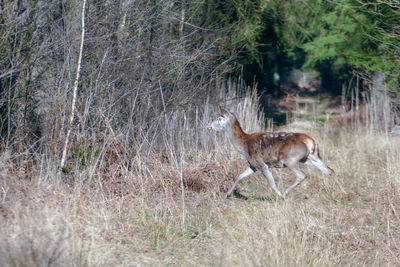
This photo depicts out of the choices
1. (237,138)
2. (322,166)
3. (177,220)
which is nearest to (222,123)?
(237,138)

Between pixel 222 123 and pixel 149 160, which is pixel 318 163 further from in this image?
pixel 149 160

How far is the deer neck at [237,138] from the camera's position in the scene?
954 centimetres

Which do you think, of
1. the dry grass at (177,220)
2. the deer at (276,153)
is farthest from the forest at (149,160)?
the deer at (276,153)

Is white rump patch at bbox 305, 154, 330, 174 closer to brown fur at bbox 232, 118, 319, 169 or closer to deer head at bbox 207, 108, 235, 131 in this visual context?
brown fur at bbox 232, 118, 319, 169

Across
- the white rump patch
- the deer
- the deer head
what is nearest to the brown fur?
the deer

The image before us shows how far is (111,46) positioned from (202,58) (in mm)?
2039

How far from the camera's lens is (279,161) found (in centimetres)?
923

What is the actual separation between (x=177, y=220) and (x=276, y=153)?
2818 millimetres

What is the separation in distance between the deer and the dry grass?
0.36m

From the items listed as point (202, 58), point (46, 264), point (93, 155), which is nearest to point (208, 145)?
→ point (202, 58)

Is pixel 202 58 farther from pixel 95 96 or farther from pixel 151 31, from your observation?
pixel 95 96

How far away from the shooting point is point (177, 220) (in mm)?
6988

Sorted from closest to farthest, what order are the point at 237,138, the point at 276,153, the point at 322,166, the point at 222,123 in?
1. the point at 276,153
2. the point at 322,166
3. the point at 237,138
4. the point at 222,123

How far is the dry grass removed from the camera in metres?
5.07
